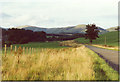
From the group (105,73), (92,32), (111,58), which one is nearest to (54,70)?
(105,73)

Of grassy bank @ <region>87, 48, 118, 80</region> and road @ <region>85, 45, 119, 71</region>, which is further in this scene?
road @ <region>85, 45, 119, 71</region>

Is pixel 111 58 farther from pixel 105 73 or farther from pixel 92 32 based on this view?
pixel 92 32

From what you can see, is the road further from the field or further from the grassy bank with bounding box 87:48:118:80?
the grassy bank with bounding box 87:48:118:80

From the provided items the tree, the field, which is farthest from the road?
the tree

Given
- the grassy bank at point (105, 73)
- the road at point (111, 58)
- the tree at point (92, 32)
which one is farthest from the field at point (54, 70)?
the tree at point (92, 32)

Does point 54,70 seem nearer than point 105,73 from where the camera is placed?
No

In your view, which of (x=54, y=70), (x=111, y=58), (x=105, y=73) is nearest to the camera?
(x=105, y=73)

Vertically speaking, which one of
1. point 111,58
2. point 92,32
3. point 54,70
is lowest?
point 111,58

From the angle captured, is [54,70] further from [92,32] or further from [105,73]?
[92,32]

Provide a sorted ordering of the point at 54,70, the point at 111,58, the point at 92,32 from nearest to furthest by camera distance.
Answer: the point at 54,70, the point at 111,58, the point at 92,32

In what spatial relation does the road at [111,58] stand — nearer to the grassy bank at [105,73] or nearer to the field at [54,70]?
the field at [54,70]

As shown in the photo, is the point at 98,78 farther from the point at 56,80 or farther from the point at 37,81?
the point at 37,81

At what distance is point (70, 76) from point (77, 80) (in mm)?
381

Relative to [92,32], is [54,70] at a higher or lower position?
lower
